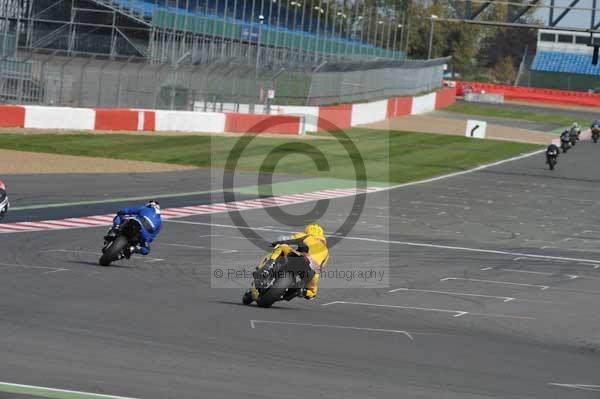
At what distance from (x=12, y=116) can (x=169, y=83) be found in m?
10.4

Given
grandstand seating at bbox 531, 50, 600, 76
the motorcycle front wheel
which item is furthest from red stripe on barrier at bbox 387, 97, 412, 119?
the motorcycle front wheel

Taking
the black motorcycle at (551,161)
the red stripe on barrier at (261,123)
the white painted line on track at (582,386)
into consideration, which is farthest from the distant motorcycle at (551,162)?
the white painted line on track at (582,386)

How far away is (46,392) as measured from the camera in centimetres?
930

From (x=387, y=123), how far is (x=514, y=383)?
198ft

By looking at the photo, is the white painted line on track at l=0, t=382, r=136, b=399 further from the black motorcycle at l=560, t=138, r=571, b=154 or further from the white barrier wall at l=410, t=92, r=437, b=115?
the white barrier wall at l=410, t=92, r=437, b=115

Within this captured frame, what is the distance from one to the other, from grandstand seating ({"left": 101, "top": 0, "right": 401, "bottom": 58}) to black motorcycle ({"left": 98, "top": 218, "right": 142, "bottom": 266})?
141ft

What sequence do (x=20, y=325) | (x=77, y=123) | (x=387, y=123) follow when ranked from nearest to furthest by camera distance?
(x=20, y=325) → (x=77, y=123) → (x=387, y=123)

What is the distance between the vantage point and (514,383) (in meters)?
11.5

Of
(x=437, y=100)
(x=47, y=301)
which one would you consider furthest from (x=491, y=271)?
(x=437, y=100)

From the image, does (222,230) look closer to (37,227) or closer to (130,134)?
(37,227)

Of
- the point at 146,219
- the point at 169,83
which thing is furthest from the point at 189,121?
the point at 146,219

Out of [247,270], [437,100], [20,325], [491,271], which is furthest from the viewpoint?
[437,100]

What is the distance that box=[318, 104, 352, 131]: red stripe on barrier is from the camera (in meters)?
62.1

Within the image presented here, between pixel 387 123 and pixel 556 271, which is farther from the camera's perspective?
pixel 387 123
